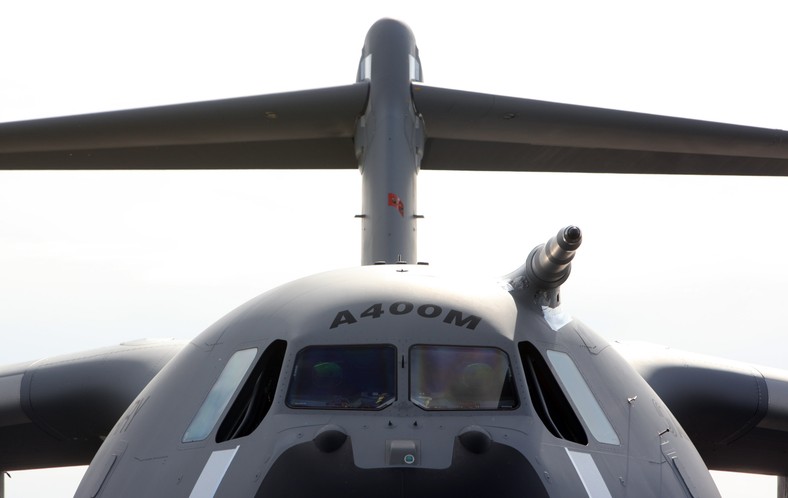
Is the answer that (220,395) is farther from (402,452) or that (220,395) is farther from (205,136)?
(205,136)

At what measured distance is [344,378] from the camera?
248 inches

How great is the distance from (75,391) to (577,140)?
608cm

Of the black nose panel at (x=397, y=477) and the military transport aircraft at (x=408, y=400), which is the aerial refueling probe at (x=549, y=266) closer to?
the military transport aircraft at (x=408, y=400)

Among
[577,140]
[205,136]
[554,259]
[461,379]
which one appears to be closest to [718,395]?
[577,140]

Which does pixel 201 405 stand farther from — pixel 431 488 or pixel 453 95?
pixel 453 95

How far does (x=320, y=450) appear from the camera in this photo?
5703 millimetres

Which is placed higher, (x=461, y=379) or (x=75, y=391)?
(x=461, y=379)

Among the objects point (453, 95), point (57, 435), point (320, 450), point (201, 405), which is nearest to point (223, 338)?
point (201, 405)

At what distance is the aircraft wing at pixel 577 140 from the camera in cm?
1174

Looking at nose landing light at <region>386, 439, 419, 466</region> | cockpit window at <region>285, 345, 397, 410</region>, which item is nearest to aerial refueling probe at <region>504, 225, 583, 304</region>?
cockpit window at <region>285, 345, 397, 410</region>

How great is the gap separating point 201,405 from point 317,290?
115cm

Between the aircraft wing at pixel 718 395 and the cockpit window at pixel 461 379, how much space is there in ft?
15.7

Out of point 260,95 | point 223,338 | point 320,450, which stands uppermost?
point 260,95

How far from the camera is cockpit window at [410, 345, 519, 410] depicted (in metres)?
6.13
